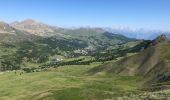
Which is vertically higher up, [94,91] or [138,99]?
[138,99]

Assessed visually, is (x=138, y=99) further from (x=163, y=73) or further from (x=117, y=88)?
(x=163, y=73)

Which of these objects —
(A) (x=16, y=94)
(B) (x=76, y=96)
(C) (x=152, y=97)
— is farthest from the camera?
(A) (x=16, y=94)

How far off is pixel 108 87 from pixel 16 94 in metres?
56.7

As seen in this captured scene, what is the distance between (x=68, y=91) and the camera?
589 feet

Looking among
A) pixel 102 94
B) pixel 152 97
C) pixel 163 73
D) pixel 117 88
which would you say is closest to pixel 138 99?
pixel 152 97

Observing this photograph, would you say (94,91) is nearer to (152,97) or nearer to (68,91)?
(68,91)

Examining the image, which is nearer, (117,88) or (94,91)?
(94,91)

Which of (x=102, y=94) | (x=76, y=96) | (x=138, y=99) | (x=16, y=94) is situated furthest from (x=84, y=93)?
(x=138, y=99)

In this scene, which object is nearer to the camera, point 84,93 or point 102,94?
point 102,94

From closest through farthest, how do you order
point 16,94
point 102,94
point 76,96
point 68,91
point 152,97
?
point 152,97, point 102,94, point 76,96, point 68,91, point 16,94

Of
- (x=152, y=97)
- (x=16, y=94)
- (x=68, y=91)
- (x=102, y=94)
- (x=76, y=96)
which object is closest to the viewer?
(x=152, y=97)

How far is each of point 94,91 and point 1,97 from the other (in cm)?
5834

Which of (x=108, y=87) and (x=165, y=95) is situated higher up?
(x=165, y=95)

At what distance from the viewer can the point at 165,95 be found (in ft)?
229
